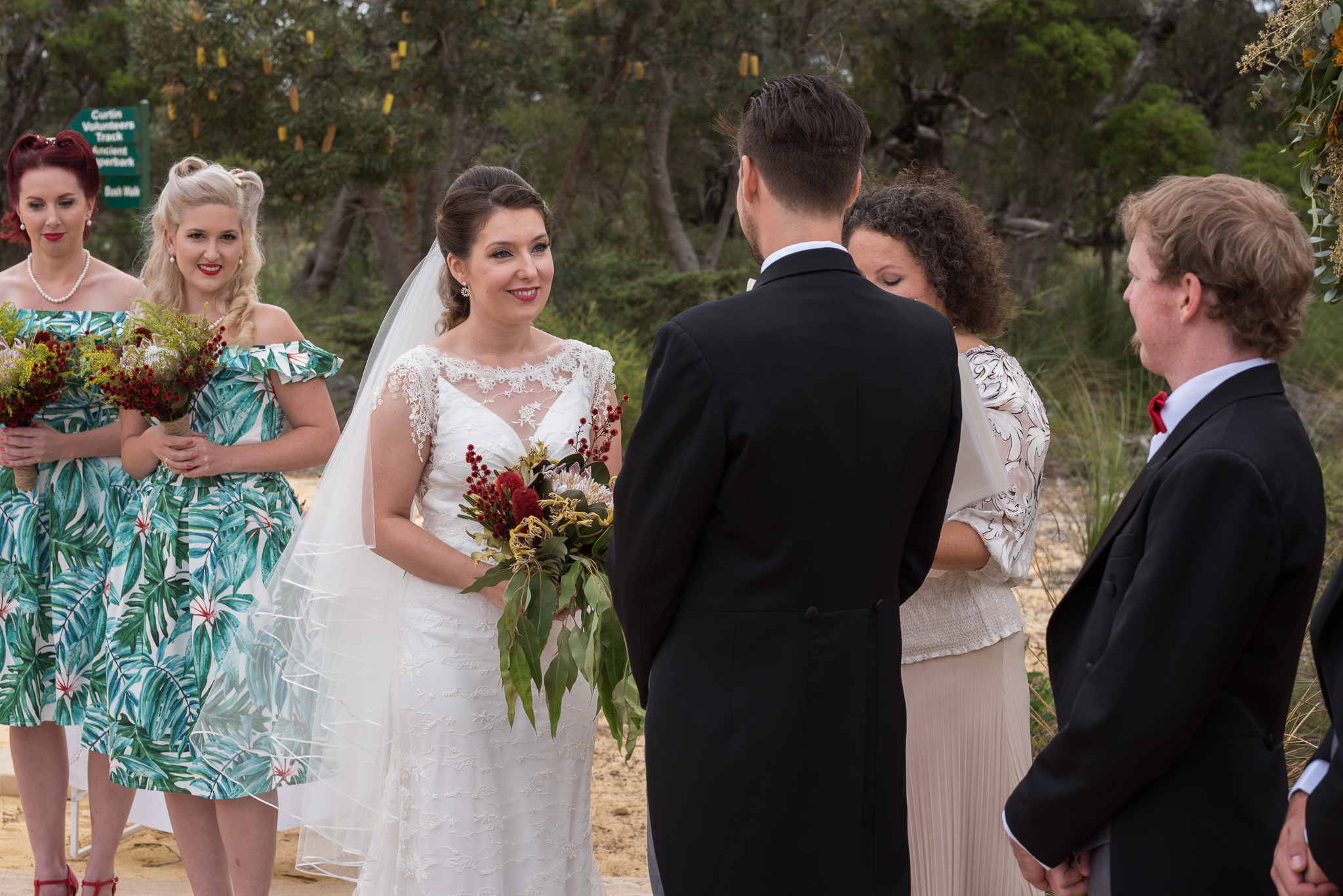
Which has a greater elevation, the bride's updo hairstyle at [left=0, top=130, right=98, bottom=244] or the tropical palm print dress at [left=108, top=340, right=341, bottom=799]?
the bride's updo hairstyle at [left=0, top=130, right=98, bottom=244]

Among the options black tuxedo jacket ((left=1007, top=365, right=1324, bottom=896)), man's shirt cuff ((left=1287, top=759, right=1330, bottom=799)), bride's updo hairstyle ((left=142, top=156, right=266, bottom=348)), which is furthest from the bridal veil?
man's shirt cuff ((left=1287, top=759, right=1330, bottom=799))

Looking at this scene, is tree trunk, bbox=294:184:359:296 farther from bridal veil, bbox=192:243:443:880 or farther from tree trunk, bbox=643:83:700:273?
bridal veil, bbox=192:243:443:880

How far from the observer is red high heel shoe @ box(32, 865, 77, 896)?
3.51 metres

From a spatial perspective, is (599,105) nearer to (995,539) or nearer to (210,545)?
(210,545)

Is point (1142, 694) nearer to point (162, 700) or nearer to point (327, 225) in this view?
point (162, 700)

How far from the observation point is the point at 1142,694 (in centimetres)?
170

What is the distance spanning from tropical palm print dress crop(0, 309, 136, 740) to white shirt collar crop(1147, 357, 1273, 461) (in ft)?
10.0

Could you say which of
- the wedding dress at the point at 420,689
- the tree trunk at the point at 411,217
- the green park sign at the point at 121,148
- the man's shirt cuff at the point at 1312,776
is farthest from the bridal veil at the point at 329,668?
the tree trunk at the point at 411,217

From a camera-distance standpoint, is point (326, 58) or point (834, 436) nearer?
point (834, 436)

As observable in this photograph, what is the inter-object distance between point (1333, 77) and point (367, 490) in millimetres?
2398

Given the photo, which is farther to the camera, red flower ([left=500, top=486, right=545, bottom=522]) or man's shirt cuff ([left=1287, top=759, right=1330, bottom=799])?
red flower ([left=500, top=486, right=545, bottom=522])

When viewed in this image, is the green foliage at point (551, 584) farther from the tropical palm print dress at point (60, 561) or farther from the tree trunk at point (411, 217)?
the tree trunk at point (411, 217)

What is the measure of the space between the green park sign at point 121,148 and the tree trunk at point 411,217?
2.65m

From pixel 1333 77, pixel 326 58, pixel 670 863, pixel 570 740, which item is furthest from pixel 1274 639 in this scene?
pixel 326 58
